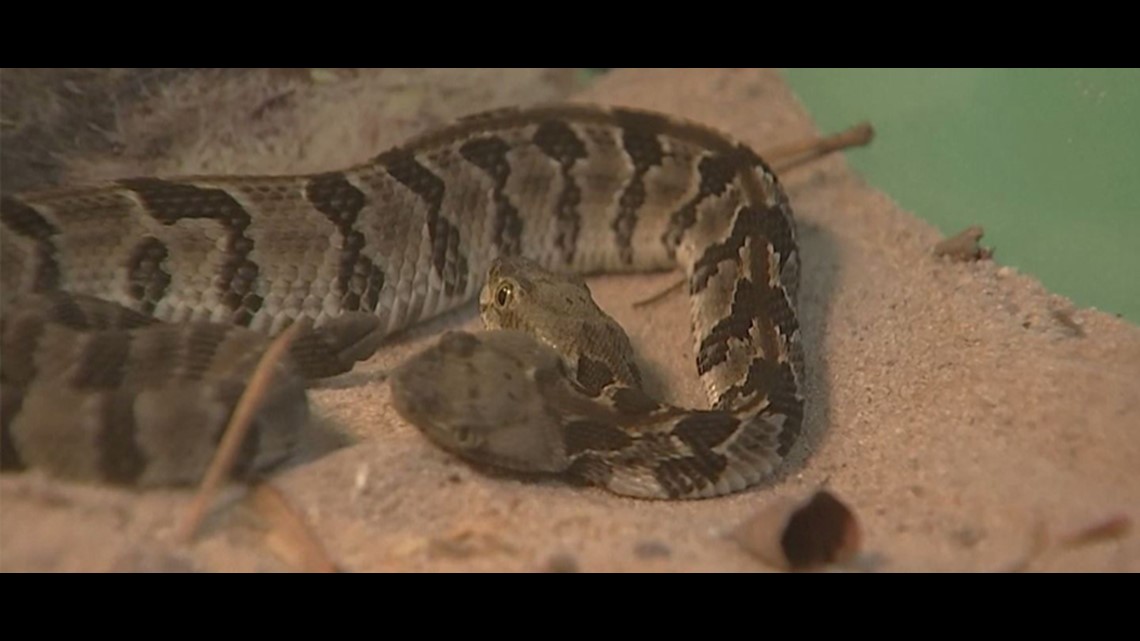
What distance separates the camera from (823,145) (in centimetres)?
585

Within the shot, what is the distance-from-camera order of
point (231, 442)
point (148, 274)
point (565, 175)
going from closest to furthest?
point (231, 442) < point (148, 274) < point (565, 175)

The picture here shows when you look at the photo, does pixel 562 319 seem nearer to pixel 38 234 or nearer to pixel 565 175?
pixel 565 175

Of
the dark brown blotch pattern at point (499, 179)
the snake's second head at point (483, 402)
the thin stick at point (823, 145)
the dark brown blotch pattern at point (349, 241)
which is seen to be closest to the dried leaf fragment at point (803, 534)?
the snake's second head at point (483, 402)

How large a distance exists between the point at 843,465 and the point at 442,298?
195 centimetres

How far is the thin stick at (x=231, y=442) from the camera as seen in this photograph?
290 cm

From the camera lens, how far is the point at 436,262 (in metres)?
4.90

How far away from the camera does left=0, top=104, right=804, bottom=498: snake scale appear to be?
327 cm

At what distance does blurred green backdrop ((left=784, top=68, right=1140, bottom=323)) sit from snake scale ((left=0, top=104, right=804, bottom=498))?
0.79 metres

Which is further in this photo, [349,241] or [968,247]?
[968,247]

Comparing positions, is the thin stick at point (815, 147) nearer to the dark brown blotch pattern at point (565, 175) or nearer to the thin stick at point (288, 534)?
the dark brown blotch pattern at point (565, 175)

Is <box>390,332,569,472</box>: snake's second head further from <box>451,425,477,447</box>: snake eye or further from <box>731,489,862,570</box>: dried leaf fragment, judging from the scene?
<box>731,489,862,570</box>: dried leaf fragment

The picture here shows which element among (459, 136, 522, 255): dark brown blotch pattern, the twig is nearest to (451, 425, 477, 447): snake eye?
(459, 136, 522, 255): dark brown blotch pattern

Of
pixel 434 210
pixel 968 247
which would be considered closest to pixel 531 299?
pixel 434 210

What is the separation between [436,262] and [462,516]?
1.90 m
